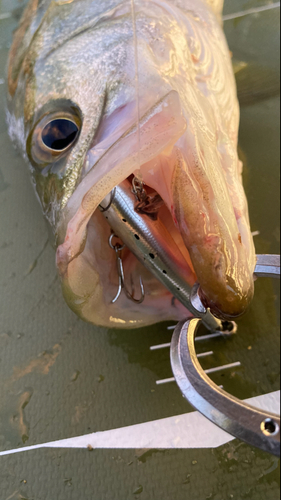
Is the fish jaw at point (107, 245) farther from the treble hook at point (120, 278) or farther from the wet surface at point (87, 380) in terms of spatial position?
the wet surface at point (87, 380)

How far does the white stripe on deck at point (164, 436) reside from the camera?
0.81 m

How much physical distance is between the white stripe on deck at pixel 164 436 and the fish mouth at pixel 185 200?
1.21 feet

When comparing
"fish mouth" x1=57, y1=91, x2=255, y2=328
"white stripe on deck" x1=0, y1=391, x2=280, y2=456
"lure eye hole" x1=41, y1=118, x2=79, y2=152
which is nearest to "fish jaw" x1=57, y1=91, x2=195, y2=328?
"fish mouth" x1=57, y1=91, x2=255, y2=328

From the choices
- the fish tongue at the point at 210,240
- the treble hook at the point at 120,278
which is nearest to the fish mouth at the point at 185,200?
the fish tongue at the point at 210,240

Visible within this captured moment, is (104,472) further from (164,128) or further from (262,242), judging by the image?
(262,242)

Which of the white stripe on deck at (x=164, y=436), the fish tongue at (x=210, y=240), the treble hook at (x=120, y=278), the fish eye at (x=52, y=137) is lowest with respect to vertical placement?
the white stripe on deck at (x=164, y=436)

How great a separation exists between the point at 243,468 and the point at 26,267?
723 millimetres

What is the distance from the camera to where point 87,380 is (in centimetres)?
92

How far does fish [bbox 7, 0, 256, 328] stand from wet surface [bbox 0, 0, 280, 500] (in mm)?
137

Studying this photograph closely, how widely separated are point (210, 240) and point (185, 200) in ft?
Result: 0.26

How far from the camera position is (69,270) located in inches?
27.4

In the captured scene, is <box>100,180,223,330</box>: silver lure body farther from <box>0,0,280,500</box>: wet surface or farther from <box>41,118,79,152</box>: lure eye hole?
<box>0,0,280,500</box>: wet surface

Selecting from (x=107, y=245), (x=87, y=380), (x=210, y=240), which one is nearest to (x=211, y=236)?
(x=210, y=240)

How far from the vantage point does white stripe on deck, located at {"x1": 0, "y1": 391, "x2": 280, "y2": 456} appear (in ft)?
2.67
